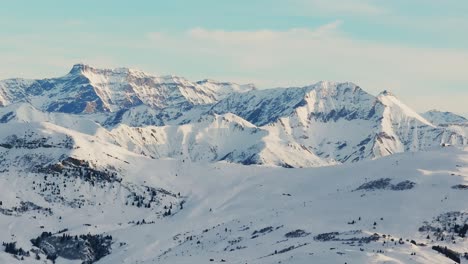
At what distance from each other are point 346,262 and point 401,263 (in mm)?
13599

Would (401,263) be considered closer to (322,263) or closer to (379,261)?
(379,261)

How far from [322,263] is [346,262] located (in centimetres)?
590

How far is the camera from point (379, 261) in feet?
652

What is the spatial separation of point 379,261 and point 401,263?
5.52 metres

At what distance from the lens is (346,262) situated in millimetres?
198000

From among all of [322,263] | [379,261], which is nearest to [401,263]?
[379,261]

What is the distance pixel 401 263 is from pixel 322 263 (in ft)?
62.8

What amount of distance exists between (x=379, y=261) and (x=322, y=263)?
1375cm

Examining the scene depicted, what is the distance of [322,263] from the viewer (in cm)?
19975

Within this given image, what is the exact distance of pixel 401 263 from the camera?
199m

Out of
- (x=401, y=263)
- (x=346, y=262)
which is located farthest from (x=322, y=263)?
(x=401, y=263)

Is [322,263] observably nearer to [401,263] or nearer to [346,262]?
[346,262]
